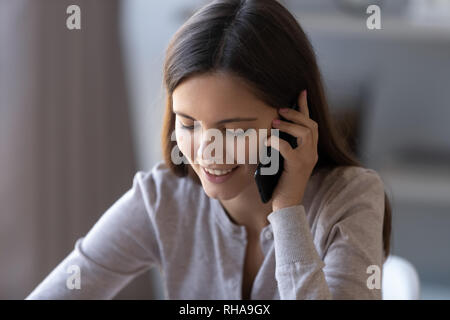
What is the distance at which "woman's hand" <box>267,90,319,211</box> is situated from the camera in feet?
2.26

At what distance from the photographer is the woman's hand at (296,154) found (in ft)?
2.26

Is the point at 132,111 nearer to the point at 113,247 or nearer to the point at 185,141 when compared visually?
the point at 113,247

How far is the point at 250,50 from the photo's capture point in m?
0.65

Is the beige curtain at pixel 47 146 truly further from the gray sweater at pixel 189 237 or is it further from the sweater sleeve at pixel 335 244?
the sweater sleeve at pixel 335 244

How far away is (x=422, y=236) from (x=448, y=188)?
0.26m

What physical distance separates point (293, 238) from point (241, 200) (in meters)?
0.19

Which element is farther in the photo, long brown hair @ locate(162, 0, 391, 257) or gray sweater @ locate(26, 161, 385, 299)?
gray sweater @ locate(26, 161, 385, 299)

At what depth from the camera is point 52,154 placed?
3.70ft

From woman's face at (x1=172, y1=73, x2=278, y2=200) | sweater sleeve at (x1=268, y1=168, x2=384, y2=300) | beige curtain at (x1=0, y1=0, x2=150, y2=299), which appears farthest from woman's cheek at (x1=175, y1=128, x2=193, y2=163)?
beige curtain at (x1=0, y1=0, x2=150, y2=299)

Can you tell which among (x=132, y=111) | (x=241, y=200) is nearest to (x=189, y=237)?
(x=241, y=200)

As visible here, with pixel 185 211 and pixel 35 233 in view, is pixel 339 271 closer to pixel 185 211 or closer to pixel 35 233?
pixel 185 211

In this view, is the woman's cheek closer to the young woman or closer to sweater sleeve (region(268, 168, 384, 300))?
the young woman

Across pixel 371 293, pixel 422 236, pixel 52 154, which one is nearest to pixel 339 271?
pixel 371 293

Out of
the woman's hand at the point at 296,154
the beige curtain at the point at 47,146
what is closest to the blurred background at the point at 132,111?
the beige curtain at the point at 47,146
